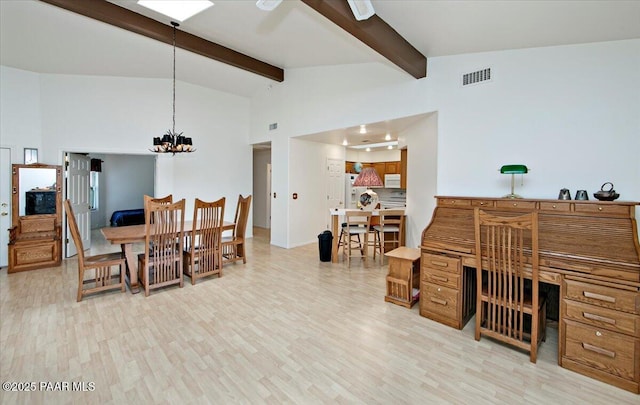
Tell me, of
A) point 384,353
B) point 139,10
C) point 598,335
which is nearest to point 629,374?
point 598,335

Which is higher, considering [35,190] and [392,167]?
[392,167]

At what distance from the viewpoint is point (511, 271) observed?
232cm

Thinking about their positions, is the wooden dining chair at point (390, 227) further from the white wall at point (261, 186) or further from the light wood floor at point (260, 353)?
the white wall at point (261, 186)

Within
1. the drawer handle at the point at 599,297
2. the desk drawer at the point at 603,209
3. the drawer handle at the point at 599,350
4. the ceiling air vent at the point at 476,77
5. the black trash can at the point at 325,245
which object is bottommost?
the drawer handle at the point at 599,350

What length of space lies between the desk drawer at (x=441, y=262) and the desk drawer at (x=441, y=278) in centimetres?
4

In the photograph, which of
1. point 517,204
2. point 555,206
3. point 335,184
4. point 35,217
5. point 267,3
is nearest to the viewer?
point 267,3

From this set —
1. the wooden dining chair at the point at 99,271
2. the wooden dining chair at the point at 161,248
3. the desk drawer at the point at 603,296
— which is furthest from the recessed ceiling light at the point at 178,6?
the desk drawer at the point at 603,296

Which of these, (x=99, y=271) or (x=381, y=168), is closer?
(x=99, y=271)

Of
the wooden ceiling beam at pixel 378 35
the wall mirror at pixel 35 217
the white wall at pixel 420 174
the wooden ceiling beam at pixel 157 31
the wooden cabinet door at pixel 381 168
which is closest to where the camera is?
the wooden ceiling beam at pixel 378 35

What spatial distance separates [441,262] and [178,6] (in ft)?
13.8

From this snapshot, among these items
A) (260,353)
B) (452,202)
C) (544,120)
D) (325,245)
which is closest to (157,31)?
(325,245)

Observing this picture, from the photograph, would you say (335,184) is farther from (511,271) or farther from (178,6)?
(511,271)

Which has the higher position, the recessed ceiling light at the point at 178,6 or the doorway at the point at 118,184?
the recessed ceiling light at the point at 178,6

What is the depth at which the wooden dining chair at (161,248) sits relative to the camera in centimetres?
343
